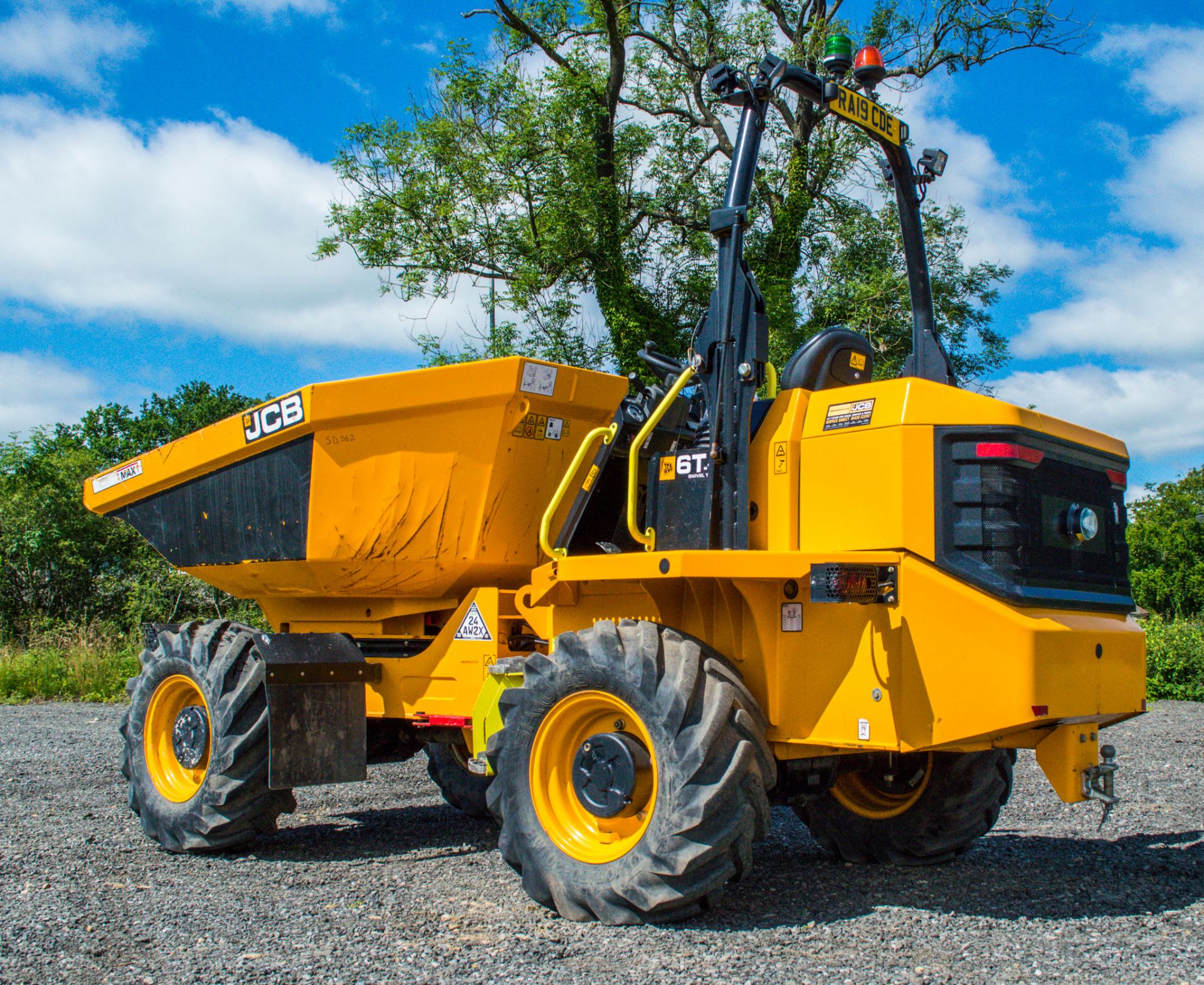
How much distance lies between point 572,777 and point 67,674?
43.8 feet

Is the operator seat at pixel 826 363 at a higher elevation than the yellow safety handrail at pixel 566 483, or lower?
higher

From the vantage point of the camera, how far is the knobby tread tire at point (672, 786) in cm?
426

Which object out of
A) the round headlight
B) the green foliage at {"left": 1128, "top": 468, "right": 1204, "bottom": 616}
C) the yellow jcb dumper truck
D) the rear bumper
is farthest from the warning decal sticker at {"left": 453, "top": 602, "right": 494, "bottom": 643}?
the green foliage at {"left": 1128, "top": 468, "right": 1204, "bottom": 616}

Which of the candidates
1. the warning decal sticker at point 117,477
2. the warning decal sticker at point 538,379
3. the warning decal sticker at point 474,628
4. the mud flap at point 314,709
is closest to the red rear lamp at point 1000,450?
the warning decal sticker at point 538,379

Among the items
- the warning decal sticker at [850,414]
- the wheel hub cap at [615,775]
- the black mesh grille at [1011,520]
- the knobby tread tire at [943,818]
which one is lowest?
the knobby tread tire at [943,818]

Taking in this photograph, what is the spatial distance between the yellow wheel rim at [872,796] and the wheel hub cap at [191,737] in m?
3.62

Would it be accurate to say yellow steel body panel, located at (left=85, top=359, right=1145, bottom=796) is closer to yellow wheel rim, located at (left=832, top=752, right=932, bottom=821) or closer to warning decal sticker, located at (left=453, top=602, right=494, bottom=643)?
warning decal sticker, located at (left=453, top=602, right=494, bottom=643)

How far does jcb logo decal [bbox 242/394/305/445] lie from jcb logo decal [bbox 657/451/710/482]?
2190 mm

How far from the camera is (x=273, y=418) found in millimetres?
6363

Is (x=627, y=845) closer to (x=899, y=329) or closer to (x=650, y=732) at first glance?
(x=650, y=732)

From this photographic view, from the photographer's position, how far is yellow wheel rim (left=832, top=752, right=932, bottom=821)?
5609mm

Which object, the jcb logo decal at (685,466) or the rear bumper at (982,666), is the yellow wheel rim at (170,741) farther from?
the rear bumper at (982,666)

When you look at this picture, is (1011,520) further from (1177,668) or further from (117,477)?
(1177,668)

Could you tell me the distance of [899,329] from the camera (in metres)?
16.8
